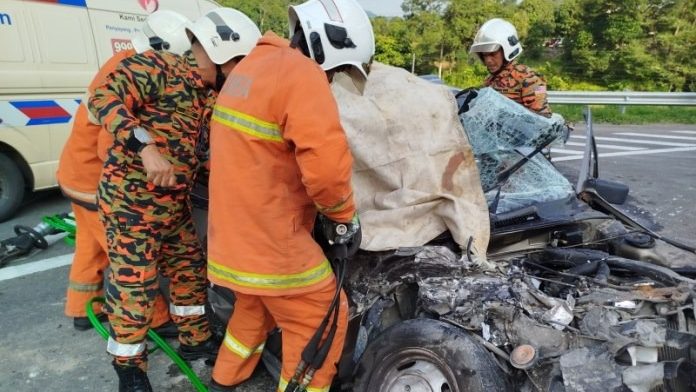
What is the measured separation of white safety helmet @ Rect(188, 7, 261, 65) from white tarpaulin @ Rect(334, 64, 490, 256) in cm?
48

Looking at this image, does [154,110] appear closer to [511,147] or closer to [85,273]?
[85,273]

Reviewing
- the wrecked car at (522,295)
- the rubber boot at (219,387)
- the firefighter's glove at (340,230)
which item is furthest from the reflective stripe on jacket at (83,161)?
the firefighter's glove at (340,230)

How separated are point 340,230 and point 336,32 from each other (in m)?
0.75

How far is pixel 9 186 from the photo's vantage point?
5.20 meters

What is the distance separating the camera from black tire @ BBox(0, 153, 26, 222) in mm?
5168

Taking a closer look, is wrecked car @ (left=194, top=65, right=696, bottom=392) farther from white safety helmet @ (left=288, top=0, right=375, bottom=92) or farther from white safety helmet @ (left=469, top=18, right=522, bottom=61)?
white safety helmet @ (left=469, top=18, right=522, bottom=61)

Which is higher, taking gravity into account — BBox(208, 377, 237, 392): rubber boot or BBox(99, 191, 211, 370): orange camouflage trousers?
BBox(99, 191, 211, 370): orange camouflage trousers

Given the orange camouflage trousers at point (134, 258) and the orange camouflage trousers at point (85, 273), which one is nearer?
the orange camouflage trousers at point (134, 258)

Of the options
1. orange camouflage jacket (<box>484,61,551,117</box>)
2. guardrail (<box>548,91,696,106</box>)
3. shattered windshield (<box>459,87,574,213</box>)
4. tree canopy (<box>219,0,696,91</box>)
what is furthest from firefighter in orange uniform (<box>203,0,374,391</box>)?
tree canopy (<box>219,0,696,91</box>)

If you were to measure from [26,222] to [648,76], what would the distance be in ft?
71.7

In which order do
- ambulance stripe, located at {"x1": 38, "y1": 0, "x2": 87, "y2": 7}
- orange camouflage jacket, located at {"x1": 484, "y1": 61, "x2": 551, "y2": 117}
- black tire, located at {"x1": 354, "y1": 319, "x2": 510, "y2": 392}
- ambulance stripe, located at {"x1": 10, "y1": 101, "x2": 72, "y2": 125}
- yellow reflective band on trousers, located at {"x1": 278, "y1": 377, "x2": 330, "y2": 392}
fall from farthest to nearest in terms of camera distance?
ambulance stripe, located at {"x1": 38, "y1": 0, "x2": 87, "y2": 7}, ambulance stripe, located at {"x1": 10, "y1": 101, "x2": 72, "y2": 125}, orange camouflage jacket, located at {"x1": 484, "y1": 61, "x2": 551, "y2": 117}, yellow reflective band on trousers, located at {"x1": 278, "y1": 377, "x2": 330, "y2": 392}, black tire, located at {"x1": 354, "y1": 319, "x2": 510, "y2": 392}

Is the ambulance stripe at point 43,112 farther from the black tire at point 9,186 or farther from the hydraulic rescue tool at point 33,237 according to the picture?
the hydraulic rescue tool at point 33,237

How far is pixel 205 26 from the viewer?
2418 mm

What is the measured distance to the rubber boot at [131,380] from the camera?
2.47 m
